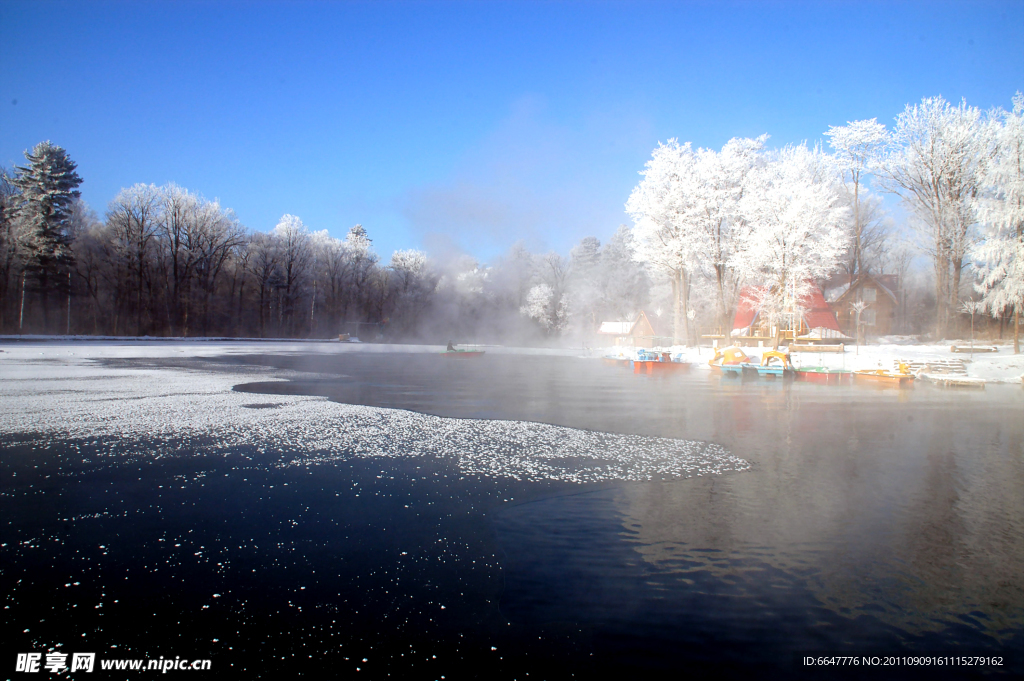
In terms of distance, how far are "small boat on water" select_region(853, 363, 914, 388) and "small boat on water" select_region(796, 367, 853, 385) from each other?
505 millimetres

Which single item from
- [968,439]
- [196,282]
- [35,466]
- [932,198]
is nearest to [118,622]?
[35,466]

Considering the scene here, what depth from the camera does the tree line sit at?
3400cm

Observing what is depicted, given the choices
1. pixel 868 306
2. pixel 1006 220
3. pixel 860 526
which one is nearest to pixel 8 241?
pixel 860 526

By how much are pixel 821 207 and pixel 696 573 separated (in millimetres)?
36946

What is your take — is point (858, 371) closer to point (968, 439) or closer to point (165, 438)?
point (968, 439)

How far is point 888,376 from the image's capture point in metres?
25.0

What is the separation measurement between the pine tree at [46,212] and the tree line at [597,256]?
0.14 metres

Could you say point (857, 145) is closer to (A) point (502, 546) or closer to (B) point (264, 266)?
(A) point (502, 546)

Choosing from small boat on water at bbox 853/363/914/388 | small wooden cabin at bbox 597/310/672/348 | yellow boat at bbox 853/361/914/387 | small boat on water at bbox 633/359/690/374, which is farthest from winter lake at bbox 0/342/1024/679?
small wooden cabin at bbox 597/310/672/348

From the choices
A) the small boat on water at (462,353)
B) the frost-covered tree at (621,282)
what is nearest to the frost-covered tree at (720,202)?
the small boat on water at (462,353)

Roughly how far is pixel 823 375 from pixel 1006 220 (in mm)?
13648

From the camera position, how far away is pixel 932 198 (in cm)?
3478

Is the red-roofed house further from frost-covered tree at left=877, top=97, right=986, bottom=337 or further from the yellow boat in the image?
the yellow boat

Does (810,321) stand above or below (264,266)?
below
